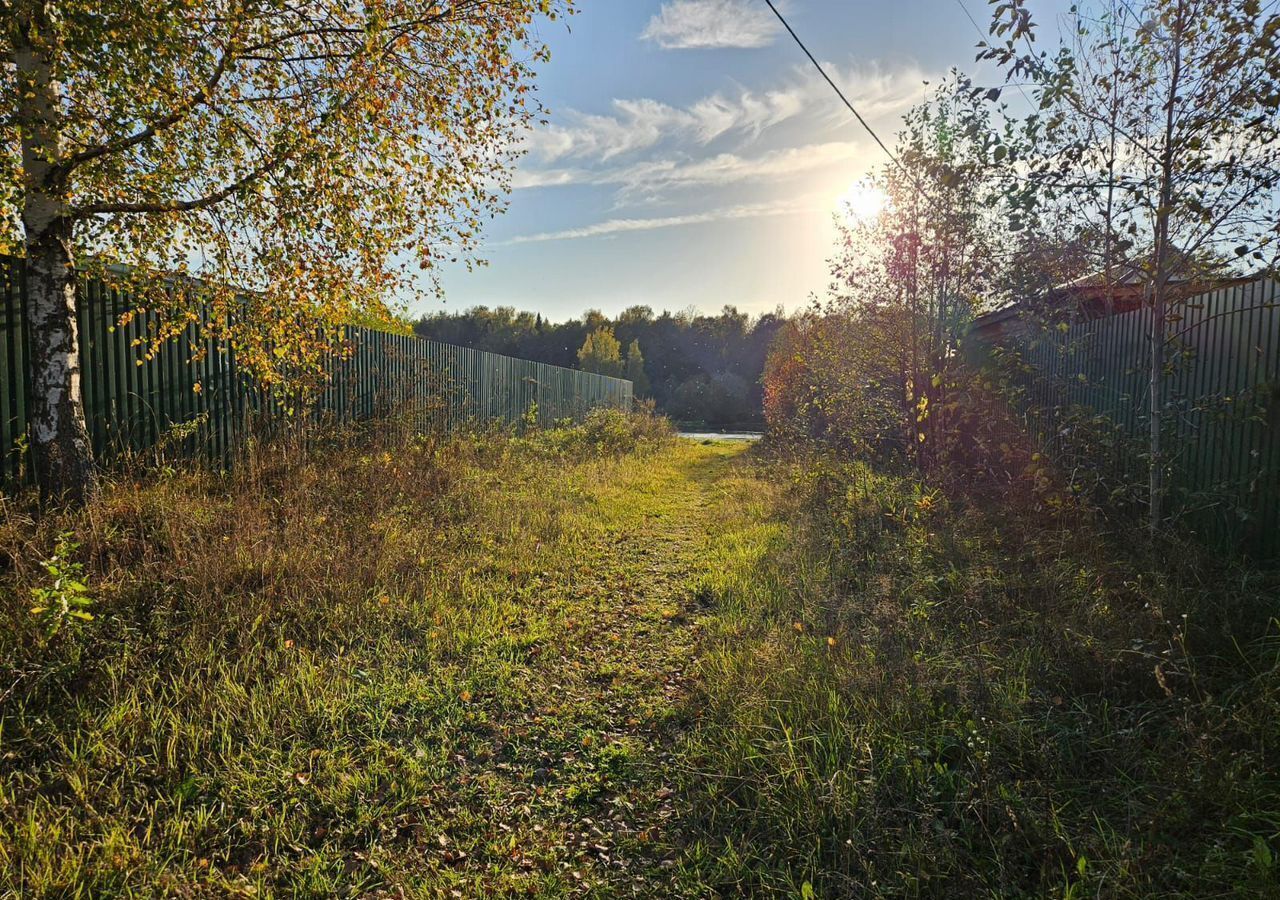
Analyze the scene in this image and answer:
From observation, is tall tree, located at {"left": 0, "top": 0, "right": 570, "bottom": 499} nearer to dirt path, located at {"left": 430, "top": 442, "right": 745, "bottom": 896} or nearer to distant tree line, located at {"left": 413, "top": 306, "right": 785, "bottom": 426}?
dirt path, located at {"left": 430, "top": 442, "right": 745, "bottom": 896}

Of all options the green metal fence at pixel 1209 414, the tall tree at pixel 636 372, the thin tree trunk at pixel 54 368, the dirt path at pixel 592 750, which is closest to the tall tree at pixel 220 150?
the thin tree trunk at pixel 54 368

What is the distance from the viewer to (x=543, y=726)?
3.04 metres

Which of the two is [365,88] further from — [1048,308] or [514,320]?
[514,320]

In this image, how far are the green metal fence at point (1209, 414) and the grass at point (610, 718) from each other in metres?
0.54

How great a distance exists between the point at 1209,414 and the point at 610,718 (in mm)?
4623

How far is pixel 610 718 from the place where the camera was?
3139 mm

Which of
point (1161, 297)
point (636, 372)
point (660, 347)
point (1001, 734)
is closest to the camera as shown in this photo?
point (1001, 734)

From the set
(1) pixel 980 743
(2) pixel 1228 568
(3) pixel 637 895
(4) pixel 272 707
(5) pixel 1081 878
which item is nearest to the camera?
(5) pixel 1081 878

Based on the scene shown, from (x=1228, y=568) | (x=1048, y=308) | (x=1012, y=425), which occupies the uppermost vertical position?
(x=1048, y=308)

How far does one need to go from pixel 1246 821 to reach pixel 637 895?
2.06m

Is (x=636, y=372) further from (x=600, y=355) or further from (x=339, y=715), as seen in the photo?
(x=339, y=715)

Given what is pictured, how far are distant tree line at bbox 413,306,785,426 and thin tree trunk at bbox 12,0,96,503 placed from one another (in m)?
40.2

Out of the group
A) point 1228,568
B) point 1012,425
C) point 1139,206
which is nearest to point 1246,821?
point 1228,568

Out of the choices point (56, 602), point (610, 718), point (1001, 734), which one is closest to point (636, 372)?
point (610, 718)
